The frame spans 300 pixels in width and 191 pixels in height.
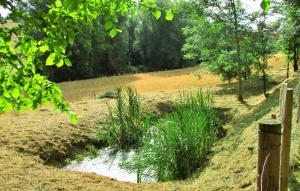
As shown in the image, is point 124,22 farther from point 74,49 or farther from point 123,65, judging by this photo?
point 74,49

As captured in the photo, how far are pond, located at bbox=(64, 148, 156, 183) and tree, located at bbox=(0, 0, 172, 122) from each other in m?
4.87

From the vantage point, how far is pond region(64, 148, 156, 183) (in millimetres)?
7939

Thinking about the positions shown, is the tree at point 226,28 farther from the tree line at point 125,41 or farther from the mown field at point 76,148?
the mown field at point 76,148

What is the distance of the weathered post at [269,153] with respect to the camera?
278 cm

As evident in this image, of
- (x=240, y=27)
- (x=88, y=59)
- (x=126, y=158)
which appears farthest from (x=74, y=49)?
(x=126, y=158)

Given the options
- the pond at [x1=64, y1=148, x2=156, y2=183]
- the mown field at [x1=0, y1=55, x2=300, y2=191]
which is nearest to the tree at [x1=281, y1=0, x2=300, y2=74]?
the mown field at [x1=0, y1=55, x2=300, y2=191]

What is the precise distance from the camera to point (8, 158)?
7230mm

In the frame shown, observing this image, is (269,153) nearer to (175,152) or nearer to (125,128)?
(175,152)

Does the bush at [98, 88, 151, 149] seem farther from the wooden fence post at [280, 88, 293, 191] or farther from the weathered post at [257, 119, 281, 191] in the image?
the weathered post at [257, 119, 281, 191]

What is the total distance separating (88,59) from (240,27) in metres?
26.7

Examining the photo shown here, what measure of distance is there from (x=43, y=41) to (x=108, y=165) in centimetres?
615

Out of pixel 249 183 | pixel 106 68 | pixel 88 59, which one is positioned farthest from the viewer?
pixel 106 68

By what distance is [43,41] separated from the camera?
2781mm

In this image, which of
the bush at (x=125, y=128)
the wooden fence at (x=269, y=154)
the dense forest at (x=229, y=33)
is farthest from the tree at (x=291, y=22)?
the wooden fence at (x=269, y=154)
